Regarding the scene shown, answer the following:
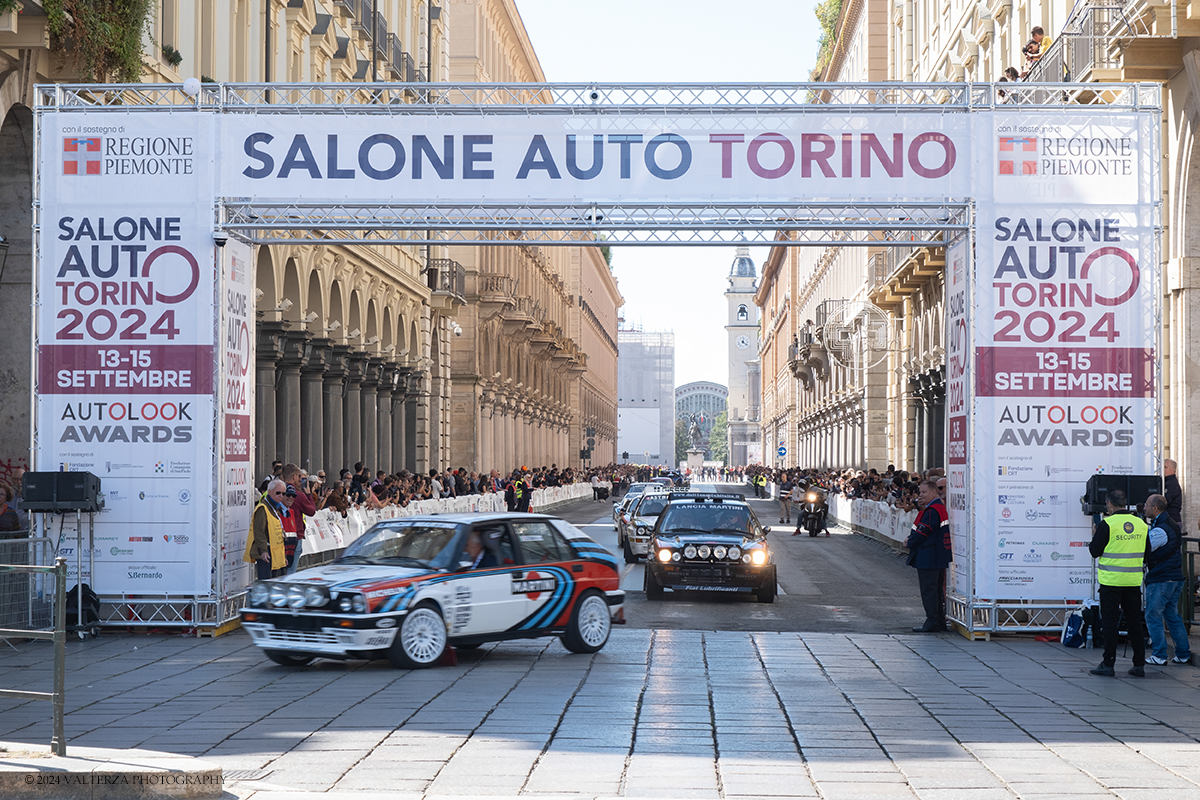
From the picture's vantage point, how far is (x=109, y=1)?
19859 millimetres

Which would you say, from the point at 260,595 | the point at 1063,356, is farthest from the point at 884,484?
the point at 260,595

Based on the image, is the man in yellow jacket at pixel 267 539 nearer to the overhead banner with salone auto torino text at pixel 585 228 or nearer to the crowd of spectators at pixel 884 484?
the overhead banner with salone auto torino text at pixel 585 228

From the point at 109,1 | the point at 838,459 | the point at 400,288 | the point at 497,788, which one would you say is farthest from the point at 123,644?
the point at 838,459

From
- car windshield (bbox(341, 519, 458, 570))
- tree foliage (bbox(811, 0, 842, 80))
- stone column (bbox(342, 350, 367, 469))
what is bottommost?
car windshield (bbox(341, 519, 458, 570))

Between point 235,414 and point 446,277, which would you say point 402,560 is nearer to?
point 235,414

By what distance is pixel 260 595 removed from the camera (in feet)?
42.9

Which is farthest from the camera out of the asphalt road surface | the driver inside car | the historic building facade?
the historic building facade

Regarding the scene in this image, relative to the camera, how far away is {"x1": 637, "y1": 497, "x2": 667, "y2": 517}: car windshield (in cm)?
2761

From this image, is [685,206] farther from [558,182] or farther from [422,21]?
[422,21]

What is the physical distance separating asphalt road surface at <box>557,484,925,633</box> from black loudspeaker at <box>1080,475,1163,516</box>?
2.73 meters

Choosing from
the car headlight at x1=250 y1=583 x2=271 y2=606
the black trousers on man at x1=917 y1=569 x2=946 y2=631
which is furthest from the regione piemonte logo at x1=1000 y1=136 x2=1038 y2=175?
the car headlight at x1=250 y1=583 x2=271 y2=606

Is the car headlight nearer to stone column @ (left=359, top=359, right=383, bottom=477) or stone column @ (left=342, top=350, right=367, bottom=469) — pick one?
stone column @ (left=342, top=350, right=367, bottom=469)

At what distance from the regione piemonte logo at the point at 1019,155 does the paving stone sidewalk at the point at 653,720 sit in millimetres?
5034

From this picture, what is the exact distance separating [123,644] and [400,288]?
2926cm
